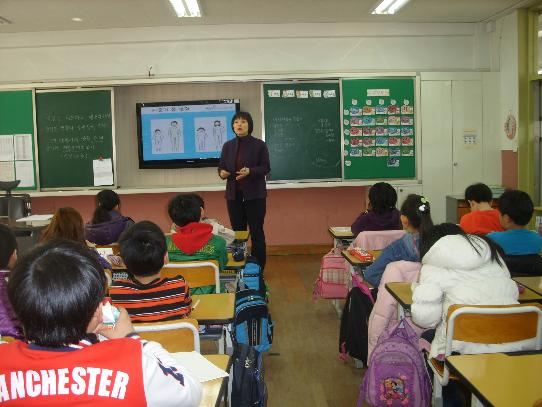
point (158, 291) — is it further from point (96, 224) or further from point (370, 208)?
point (370, 208)

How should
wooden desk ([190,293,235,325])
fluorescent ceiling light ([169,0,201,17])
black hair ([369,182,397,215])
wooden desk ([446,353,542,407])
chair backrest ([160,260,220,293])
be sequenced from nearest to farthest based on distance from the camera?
wooden desk ([446,353,542,407]) → wooden desk ([190,293,235,325]) → chair backrest ([160,260,220,293]) → black hair ([369,182,397,215]) → fluorescent ceiling light ([169,0,201,17])

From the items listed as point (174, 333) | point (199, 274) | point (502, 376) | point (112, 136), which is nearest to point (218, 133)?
point (112, 136)

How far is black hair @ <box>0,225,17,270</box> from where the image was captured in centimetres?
237

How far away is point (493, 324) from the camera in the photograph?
2.02m

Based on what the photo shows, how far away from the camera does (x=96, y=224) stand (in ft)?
12.9

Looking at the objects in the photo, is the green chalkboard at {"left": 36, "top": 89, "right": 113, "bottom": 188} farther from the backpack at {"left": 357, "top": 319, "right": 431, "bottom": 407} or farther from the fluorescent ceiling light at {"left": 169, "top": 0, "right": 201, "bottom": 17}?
the backpack at {"left": 357, "top": 319, "right": 431, "bottom": 407}

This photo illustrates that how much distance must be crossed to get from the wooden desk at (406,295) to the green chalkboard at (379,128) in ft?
13.7

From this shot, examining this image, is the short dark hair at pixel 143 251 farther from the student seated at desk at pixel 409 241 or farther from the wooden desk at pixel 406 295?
the student seated at desk at pixel 409 241

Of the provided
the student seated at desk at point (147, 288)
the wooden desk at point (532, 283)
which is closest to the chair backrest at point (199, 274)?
the student seated at desk at point (147, 288)

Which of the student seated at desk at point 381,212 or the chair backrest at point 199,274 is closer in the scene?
the chair backrest at point 199,274

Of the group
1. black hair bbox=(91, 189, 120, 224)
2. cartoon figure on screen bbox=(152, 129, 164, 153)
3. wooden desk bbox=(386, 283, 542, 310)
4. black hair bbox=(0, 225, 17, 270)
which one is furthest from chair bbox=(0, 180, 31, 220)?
wooden desk bbox=(386, 283, 542, 310)

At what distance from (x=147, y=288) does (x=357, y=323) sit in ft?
4.83

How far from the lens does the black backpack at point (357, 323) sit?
313 cm

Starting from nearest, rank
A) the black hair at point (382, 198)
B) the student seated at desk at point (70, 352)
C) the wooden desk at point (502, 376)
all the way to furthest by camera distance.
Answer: the student seated at desk at point (70, 352) → the wooden desk at point (502, 376) → the black hair at point (382, 198)
